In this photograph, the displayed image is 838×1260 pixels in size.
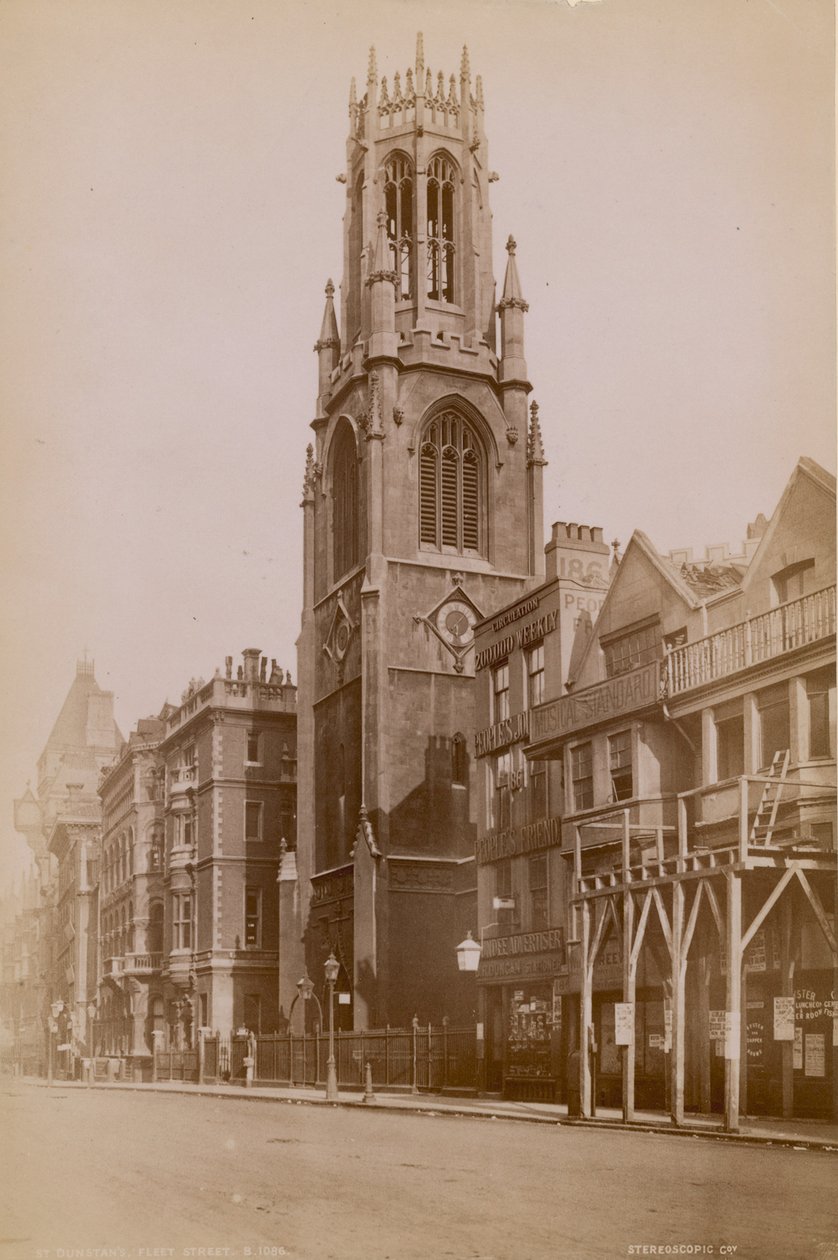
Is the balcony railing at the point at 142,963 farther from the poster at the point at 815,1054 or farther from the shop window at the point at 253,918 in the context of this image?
the poster at the point at 815,1054

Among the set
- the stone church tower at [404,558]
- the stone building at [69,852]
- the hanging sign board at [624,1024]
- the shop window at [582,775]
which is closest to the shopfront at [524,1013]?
the shop window at [582,775]

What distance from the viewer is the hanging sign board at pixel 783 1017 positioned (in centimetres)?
2584

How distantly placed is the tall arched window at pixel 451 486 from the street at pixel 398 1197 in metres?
36.5

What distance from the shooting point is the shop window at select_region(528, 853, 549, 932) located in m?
41.8

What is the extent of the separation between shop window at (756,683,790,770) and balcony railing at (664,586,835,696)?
0.59m

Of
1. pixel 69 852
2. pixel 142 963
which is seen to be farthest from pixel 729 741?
pixel 142 963

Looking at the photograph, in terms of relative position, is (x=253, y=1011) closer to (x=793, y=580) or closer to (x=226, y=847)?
(x=226, y=847)

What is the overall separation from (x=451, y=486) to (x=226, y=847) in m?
14.8

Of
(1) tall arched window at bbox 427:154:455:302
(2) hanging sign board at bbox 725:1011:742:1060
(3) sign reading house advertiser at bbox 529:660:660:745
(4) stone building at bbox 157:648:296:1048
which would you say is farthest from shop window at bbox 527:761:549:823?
(1) tall arched window at bbox 427:154:455:302

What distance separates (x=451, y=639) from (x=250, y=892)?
39.4 ft

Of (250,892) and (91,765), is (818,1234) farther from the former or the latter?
(250,892)

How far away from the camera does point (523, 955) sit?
136 feet

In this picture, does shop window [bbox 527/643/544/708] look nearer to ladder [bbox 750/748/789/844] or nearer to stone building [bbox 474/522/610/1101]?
stone building [bbox 474/522/610/1101]

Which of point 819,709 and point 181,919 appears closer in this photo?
point 819,709
